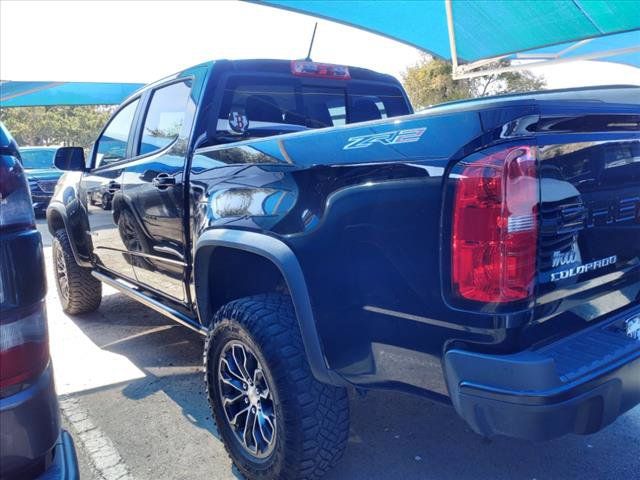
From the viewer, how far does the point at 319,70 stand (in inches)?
140

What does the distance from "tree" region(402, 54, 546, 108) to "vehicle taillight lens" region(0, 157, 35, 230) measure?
73.3 feet

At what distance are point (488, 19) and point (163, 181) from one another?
21.8 ft

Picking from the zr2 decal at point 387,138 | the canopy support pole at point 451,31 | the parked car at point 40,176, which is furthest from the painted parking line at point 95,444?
the parked car at point 40,176

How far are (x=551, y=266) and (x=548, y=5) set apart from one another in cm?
668

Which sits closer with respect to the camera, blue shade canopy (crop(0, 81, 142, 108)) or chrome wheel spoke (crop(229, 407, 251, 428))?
chrome wheel spoke (crop(229, 407, 251, 428))

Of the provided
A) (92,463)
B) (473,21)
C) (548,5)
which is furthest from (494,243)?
(473,21)

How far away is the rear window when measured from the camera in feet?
10.5

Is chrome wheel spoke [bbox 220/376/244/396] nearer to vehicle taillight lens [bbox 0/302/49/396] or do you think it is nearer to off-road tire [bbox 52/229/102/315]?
vehicle taillight lens [bbox 0/302/49/396]

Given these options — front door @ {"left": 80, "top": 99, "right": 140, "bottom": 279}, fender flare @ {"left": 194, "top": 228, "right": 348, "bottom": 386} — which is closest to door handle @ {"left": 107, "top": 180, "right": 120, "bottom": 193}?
front door @ {"left": 80, "top": 99, "right": 140, "bottom": 279}

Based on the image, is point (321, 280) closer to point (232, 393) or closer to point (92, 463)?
point (232, 393)

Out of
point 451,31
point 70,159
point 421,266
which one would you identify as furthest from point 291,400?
point 451,31

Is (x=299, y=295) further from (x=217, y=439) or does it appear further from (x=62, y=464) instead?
(x=217, y=439)

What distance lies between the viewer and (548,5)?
7137 mm

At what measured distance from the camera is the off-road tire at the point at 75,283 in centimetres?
487
